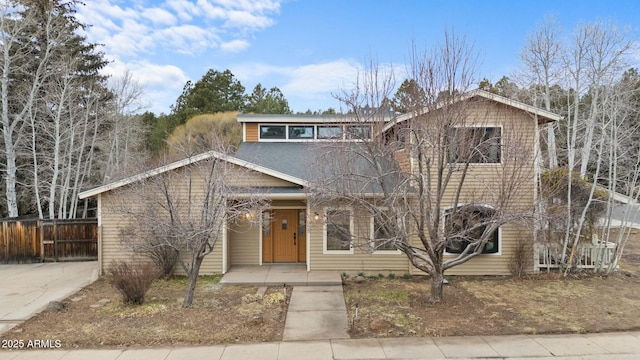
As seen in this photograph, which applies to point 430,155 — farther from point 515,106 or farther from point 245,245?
point 245,245

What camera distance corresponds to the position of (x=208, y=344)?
18.5 feet

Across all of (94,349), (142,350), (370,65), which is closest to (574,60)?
(370,65)

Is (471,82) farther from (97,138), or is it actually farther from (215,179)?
(97,138)

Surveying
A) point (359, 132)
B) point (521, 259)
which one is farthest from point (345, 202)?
point (521, 259)

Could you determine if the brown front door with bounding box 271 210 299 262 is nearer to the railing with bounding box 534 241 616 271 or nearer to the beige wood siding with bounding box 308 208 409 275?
the beige wood siding with bounding box 308 208 409 275

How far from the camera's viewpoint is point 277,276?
9992 millimetres

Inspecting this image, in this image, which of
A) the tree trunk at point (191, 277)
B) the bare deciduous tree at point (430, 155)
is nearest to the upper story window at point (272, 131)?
the bare deciduous tree at point (430, 155)

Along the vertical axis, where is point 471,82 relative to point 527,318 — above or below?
above

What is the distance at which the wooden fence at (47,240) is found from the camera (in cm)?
1212

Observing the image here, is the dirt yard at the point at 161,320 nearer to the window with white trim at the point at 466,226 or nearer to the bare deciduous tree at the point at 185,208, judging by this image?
the bare deciduous tree at the point at 185,208

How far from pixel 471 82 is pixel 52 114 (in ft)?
59.2

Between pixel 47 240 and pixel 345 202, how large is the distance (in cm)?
1138

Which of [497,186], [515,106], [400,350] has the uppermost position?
[515,106]

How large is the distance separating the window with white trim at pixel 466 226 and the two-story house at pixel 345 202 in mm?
61
